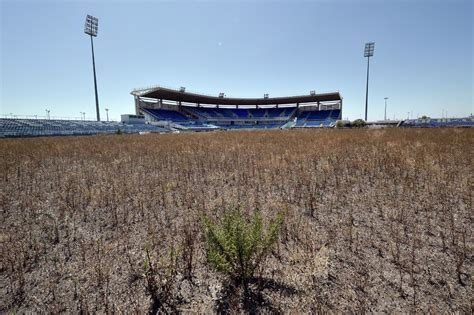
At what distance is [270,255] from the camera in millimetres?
2924

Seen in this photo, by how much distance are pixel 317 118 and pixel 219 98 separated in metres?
36.7

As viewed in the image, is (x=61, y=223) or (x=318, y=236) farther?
(x=61, y=223)

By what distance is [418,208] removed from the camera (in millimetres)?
4223

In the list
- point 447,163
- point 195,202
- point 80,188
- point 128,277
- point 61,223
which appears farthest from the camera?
point 447,163

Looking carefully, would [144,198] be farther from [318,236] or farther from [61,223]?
[318,236]

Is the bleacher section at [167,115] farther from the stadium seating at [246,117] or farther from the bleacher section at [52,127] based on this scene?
the bleacher section at [52,127]

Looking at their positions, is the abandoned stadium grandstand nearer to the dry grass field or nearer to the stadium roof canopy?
the stadium roof canopy

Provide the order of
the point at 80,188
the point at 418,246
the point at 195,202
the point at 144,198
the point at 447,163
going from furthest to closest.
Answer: the point at 447,163 → the point at 80,188 → the point at 144,198 → the point at 195,202 → the point at 418,246

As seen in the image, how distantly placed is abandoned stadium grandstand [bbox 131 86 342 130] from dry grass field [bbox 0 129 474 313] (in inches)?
2400

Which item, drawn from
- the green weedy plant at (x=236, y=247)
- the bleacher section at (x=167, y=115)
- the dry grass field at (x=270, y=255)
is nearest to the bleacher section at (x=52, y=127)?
the bleacher section at (x=167, y=115)

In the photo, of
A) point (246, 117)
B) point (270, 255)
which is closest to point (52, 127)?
point (270, 255)

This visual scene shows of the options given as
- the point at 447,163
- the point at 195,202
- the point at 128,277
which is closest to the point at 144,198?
the point at 195,202

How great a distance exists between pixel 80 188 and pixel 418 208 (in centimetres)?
805

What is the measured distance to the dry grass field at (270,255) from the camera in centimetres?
222
